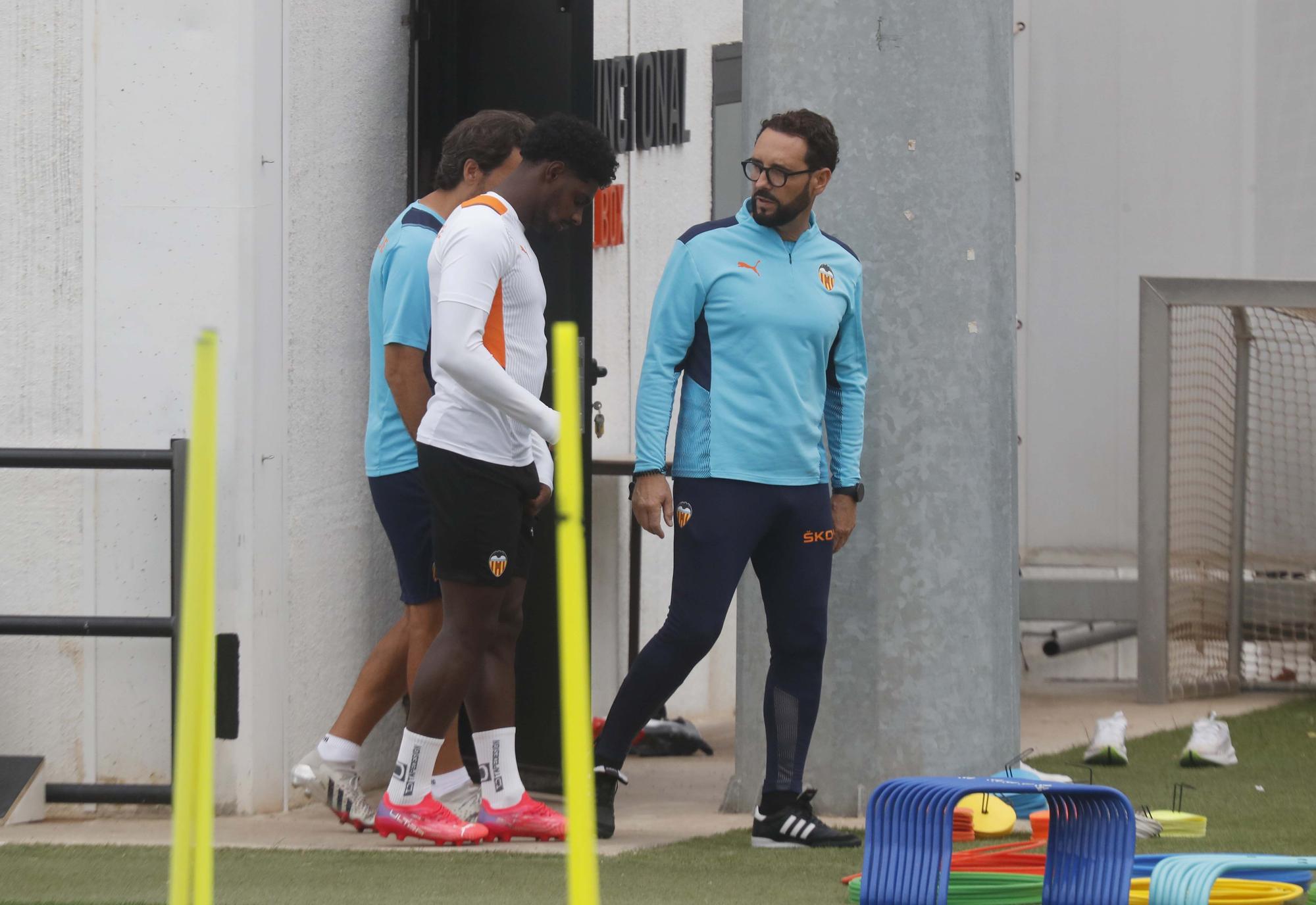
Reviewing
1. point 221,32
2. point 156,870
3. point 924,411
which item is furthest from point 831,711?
point 221,32

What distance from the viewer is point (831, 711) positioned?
527cm

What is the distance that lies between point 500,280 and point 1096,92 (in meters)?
6.10

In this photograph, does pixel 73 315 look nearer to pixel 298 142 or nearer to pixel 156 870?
pixel 298 142

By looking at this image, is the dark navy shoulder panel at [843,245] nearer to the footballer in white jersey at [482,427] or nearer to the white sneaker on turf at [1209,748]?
the footballer in white jersey at [482,427]

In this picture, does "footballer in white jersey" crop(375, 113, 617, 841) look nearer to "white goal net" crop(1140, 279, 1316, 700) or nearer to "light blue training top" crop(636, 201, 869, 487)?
"light blue training top" crop(636, 201, 869, 487)

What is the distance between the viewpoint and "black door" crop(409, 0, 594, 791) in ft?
18.3

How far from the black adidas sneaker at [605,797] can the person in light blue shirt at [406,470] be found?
0.39 meters

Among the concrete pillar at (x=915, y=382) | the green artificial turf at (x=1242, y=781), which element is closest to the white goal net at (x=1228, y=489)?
the green artificial turf at (x=1242, y=781)

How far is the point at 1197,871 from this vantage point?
3.67 metres

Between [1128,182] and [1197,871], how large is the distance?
6.62 metres

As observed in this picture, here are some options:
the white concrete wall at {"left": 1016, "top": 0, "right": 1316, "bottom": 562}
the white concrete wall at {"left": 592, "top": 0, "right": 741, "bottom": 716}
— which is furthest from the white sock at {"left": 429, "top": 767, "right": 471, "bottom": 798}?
the white concrete wall at {"left": 1016, "top": 0, "right": 1316, "bottom": 562}

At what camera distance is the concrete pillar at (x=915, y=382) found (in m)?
5.20

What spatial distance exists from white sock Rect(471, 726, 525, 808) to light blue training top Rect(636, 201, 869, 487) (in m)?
0.80

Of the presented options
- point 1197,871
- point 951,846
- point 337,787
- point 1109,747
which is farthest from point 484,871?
point 1109,747
